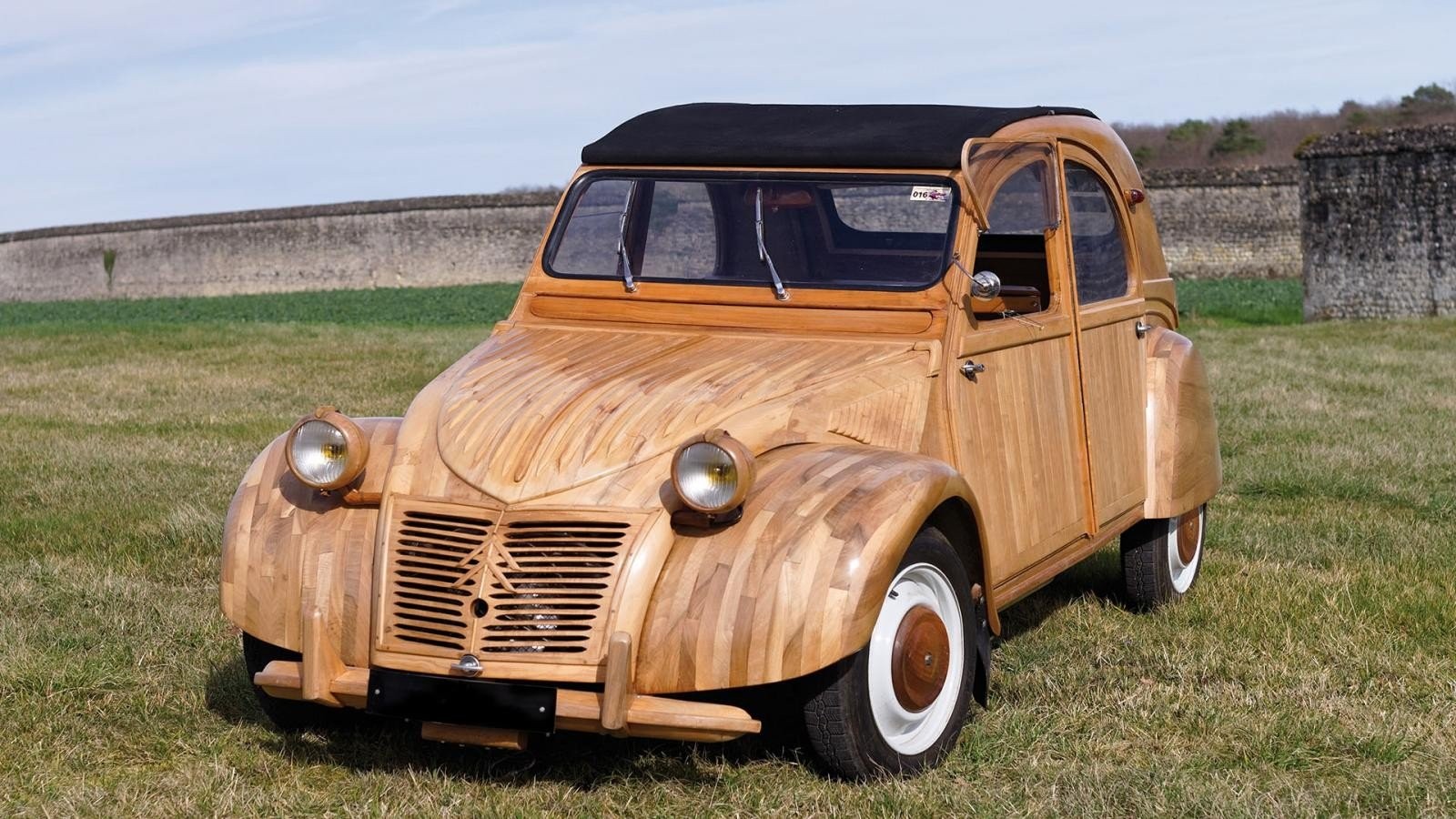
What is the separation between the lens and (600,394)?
437 centimetres

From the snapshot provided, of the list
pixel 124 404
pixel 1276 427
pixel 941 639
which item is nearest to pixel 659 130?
pixel 941 639

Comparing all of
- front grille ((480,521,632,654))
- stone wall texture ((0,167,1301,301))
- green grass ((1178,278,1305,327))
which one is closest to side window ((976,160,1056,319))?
front grille ((480,521,632,654))

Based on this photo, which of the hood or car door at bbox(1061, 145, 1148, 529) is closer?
the hood

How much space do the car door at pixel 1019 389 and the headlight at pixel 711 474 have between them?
0.92 m

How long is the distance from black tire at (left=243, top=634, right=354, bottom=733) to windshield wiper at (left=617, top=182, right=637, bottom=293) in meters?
1.60

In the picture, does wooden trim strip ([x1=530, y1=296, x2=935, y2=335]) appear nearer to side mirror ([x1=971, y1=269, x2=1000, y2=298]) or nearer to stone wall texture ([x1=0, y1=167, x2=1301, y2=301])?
side mirror ([x1=971, y1=269, x2=1000, y2=298])

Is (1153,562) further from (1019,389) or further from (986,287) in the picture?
(986,287)

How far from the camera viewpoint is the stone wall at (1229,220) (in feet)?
122

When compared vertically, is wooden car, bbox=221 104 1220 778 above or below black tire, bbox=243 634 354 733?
above

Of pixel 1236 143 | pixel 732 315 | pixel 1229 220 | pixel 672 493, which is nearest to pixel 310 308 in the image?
pixel 1229 220

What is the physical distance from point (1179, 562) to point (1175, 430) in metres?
0.72

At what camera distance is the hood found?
409cm

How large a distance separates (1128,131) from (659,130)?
69791mm

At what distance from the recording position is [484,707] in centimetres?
383
